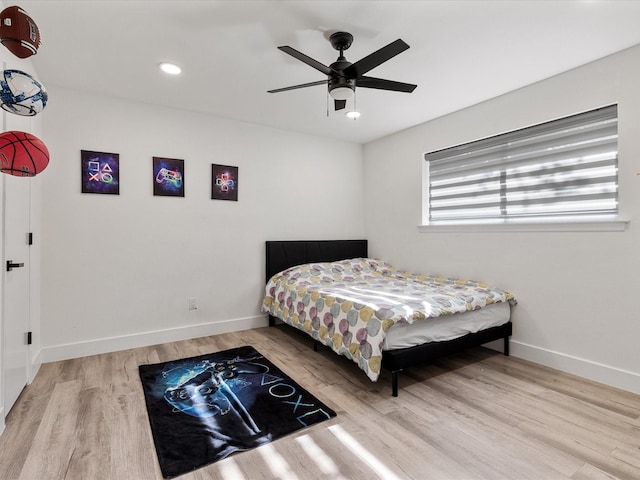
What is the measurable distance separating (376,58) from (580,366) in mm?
2755

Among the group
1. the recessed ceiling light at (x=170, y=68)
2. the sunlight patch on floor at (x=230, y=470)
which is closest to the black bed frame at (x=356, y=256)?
the sunlight patch on floor at (x=230, y=470)

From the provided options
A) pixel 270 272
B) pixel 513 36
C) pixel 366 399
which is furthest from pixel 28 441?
pixel 513 36

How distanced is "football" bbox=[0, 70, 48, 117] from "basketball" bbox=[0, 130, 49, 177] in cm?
18

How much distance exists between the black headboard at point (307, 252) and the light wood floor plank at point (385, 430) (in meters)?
1.44

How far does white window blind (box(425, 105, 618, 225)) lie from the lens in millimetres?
2547

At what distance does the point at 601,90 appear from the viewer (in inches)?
97.7

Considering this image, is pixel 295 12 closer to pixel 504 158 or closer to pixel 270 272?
pixel 504 158

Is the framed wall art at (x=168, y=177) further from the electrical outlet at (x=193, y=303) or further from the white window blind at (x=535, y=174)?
the white window blind at (x=535, y=174)

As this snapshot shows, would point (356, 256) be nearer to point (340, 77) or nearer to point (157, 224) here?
point (157, 224)

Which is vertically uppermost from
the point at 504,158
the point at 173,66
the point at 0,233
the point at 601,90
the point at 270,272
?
the point at 173,66

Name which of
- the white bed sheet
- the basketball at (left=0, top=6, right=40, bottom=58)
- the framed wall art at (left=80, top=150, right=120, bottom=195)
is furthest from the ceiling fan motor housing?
the framed wall art at (left=80, top=150, right=120, bottom=195)

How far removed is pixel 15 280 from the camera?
84.3 inches

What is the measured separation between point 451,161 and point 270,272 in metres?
2.44

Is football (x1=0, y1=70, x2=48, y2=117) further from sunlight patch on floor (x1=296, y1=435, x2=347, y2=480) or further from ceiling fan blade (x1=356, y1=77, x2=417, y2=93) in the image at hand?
sunlight patch on floor (x1=296, y1=435, x2=347, y2=480)
